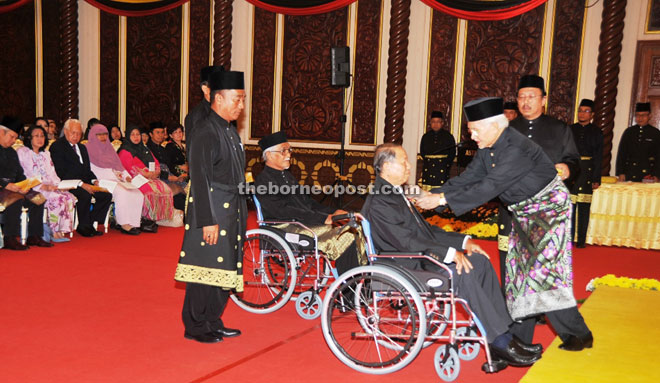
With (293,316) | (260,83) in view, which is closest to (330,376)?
(293,316)

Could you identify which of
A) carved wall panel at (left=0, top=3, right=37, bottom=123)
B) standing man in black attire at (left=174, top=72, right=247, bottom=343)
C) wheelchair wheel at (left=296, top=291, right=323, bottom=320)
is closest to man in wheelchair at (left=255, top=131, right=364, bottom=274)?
wheelchair wheel at (left=296, top=291, right=323, bottom=320)

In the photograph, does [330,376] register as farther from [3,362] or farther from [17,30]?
[17,30]

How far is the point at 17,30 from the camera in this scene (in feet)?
31.9

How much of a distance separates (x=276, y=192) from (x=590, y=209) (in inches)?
165

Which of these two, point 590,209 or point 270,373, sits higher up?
point 590,209

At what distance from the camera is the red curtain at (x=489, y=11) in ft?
22.9

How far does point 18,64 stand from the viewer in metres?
9.79

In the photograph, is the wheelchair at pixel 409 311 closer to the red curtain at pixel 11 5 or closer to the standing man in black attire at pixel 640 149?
the standing man in black attire at pixel 640 149

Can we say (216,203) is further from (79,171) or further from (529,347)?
(79,171)

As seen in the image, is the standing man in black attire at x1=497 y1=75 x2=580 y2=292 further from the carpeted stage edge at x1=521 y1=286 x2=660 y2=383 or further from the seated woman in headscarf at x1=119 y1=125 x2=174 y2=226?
the seated woman in headscarf at x1=119 y1=125 x2=174 y2=226

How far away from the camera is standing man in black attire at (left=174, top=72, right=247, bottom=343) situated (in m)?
2.96

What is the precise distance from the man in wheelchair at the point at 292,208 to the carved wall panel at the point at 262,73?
482 cm

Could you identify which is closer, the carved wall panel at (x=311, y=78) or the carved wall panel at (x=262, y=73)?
the carved wall panel at (x=311, y=78)

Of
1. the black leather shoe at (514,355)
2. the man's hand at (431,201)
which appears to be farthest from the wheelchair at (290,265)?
Answer: the black leather shoe at (514,355)
